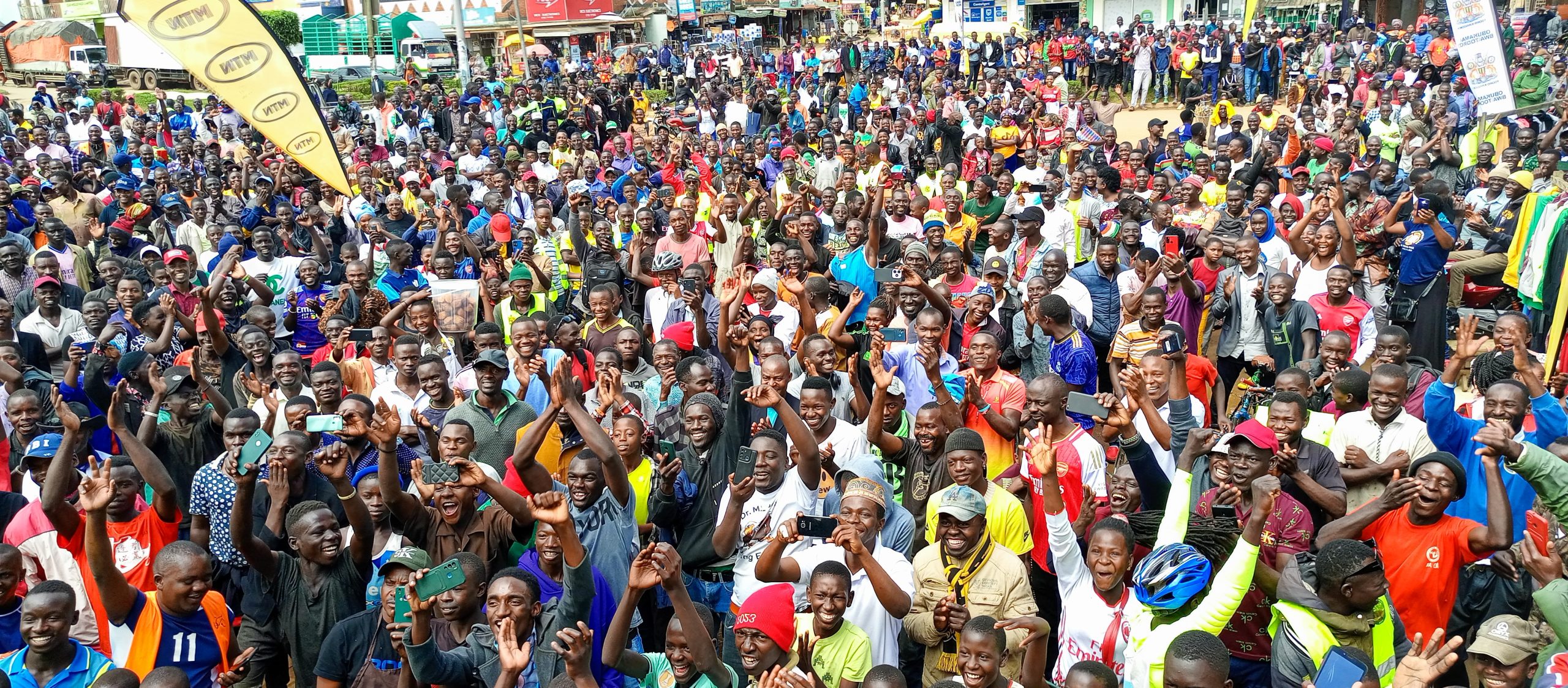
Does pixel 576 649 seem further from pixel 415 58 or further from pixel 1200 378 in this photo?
pixel 415 58

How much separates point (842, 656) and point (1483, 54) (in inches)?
331

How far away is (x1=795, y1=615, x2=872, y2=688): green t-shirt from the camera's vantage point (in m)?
3.89

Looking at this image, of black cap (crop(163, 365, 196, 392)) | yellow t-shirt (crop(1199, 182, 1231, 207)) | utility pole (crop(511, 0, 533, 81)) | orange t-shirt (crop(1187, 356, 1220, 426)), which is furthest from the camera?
utility pole (crop(511, 0, 533, 81))

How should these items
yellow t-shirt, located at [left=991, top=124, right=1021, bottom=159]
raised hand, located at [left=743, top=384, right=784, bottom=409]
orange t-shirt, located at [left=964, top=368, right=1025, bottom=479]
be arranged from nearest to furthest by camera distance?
1. raised hand, located at [left=743, top=384, right=784, bottom=409]
2. orange t-shirt, located at [left=964, top=368, right=1025, bottom=479]
3. yellow t-shirt, located at [left=991, top=124, right=1021, bottom=159]

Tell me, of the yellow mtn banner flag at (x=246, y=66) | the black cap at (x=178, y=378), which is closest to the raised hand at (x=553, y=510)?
the black cap at (x=178, y=378)

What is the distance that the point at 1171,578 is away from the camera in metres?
3.64

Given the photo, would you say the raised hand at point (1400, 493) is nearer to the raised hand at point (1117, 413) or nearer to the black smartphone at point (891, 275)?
the raised hand at point (1117, 413)

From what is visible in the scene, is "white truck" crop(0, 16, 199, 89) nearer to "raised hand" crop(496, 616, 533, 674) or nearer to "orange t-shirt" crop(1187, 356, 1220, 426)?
"orange t-shirt" crop(1187, 356, 1220, 426)

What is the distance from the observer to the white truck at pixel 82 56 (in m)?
31.5

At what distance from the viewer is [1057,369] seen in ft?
21.5

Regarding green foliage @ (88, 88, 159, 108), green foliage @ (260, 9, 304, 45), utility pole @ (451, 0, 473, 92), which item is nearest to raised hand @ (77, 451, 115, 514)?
utility pole @ (451, 0, 473, 92)

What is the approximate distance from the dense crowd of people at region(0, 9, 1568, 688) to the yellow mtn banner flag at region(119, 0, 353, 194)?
0.59 meters

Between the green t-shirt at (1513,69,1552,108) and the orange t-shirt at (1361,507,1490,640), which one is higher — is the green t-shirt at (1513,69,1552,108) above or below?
above

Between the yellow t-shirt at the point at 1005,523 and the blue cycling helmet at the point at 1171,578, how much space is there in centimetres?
83
